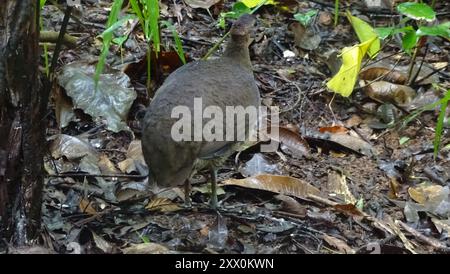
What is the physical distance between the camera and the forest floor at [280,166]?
381cm

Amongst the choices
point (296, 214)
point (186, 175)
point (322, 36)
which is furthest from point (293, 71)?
point (186, 175)

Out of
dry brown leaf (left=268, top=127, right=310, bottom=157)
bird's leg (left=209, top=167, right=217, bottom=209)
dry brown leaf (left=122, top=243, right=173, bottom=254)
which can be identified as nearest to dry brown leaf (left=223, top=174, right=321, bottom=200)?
bird's leg (left=209, top=167, right=217, bottom=209)

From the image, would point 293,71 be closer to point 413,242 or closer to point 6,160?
point 413,242

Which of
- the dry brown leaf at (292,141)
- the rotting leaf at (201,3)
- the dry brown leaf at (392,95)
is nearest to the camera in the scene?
the dry brown leaf at (292,141)

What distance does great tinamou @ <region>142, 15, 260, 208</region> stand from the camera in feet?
11.5

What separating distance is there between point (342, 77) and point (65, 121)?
1790mm

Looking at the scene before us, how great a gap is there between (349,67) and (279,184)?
3.09 ft

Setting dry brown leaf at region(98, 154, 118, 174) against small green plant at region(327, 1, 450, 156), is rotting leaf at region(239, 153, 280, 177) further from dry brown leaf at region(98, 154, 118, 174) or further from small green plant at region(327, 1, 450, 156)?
dry brown leaf at region(98, 154, 118, 174)

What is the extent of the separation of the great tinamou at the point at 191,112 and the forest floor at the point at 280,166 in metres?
0.33

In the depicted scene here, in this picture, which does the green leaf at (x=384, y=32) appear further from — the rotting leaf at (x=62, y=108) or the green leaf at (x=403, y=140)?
the rotting leaf at (x=62, y=108)

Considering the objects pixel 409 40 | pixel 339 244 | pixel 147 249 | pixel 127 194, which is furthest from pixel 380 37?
pixel 147 249

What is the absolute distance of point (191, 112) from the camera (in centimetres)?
355

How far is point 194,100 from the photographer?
143 inches

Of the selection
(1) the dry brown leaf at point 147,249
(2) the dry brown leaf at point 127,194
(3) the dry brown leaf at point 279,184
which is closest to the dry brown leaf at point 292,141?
(3) the dry brown leaf at point 279,184
